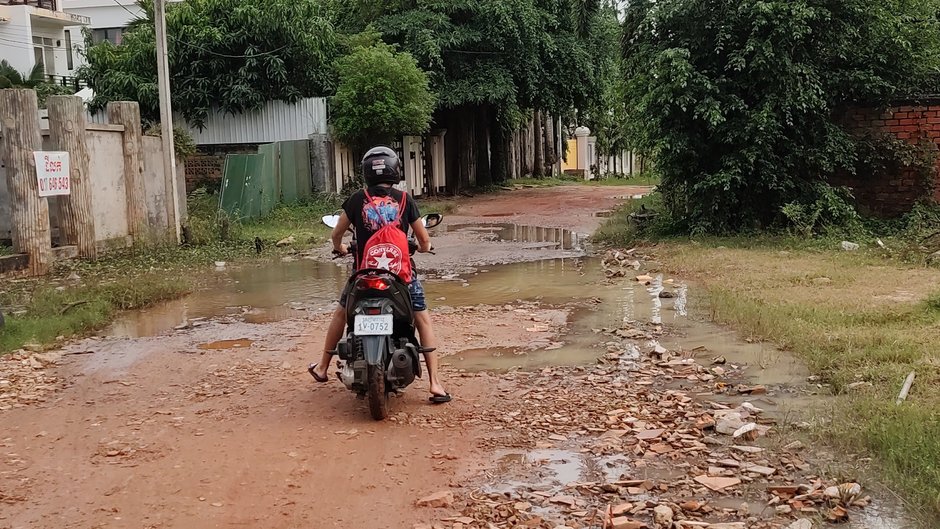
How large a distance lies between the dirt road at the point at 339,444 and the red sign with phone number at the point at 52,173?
4930mm

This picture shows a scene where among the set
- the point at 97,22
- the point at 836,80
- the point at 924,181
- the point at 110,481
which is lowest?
the point at 110,481

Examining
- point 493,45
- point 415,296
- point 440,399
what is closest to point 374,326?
point 415,296

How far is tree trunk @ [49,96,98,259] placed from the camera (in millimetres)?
12586

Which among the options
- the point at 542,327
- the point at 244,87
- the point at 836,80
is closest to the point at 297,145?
the point at 244,87

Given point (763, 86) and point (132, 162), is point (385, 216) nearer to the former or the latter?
point (763, 86)

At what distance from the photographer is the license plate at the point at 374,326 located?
5.39 meters

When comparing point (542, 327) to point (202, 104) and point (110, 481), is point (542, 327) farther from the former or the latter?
point (202, 104)

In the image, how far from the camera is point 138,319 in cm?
946

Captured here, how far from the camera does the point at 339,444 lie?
17.0 ft

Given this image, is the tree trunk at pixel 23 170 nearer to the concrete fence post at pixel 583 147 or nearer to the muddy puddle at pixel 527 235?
the muddy puddle at pixel 527 235

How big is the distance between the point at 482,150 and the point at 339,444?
27.6m

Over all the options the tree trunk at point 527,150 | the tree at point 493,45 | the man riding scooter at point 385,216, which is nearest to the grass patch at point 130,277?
the man riding scooter at point 385,216

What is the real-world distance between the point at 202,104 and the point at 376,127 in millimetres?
4868

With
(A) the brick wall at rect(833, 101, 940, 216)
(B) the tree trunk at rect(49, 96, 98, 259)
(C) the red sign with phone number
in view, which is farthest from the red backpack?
(A) the brick wall at rect(833, 101, 940, 216)
